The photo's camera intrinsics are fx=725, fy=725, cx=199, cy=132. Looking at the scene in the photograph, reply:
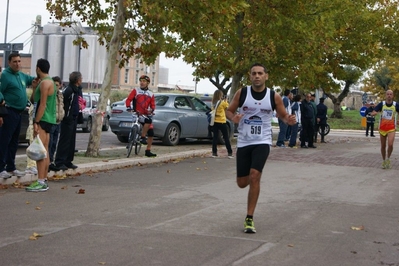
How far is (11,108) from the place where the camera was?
38.7 ft

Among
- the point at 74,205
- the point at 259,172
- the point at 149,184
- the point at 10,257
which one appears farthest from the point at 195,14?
the point at 10,257

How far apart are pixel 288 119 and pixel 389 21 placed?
3256 cm

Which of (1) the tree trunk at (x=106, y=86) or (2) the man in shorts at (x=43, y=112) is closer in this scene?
(2) the man in shorts at (x=43, y=112)

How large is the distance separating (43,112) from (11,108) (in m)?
0.95

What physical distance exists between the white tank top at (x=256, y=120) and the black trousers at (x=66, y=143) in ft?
18.5

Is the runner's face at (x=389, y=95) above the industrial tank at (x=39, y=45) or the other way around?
the other way around

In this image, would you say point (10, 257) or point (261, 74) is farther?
point (261, 74)

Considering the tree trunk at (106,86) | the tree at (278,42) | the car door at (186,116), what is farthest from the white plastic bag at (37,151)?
the car door at (186,116)

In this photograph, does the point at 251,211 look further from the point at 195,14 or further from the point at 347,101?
the point at 347,101

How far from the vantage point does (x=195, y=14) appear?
1628cm

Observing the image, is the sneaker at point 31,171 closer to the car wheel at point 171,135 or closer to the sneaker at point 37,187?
the sneaker at point 37,187

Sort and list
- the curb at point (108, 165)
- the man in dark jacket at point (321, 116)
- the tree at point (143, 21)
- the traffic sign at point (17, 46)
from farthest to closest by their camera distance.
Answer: the man in dark jacket at point (321, 116)
the traffic sign at point (17, 46)
the tree at point (143, 21)
the curb at point (108, 165)

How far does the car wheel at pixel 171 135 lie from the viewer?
22025mm

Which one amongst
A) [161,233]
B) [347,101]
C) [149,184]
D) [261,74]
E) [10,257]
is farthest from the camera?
[347,101]
